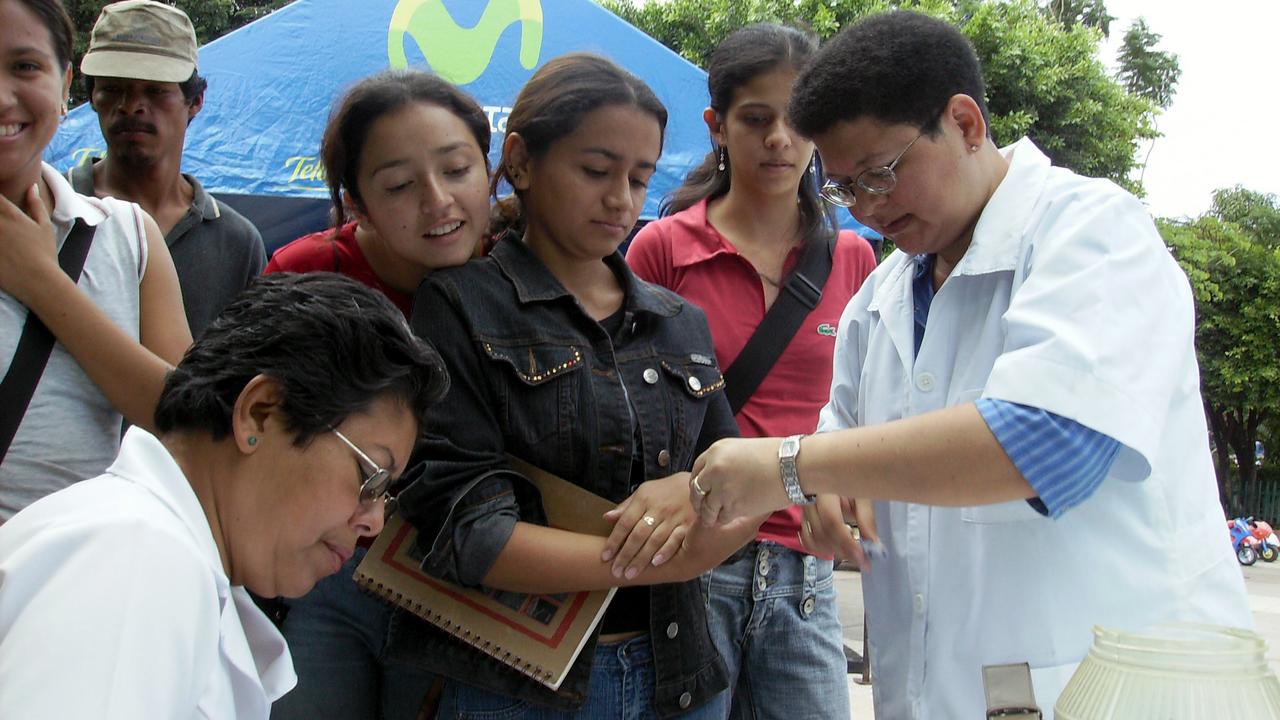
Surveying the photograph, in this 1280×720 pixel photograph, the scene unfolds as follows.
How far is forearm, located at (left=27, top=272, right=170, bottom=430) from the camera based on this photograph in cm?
186

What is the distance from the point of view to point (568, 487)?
1862 mm

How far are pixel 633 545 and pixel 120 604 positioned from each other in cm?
92

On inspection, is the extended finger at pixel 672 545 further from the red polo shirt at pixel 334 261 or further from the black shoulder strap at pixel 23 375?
the black shoulder strap at pixel 23 375

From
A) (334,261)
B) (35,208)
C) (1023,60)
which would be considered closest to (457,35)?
(334,261)

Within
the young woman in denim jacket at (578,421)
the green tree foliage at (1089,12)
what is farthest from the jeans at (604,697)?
the green tree foliage at (1089,12)

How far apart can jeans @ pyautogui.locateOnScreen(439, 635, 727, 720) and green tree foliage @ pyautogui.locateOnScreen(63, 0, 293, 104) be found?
1151 cm

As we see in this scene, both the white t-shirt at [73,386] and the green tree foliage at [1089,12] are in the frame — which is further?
the green tree foliage at [1089,12]

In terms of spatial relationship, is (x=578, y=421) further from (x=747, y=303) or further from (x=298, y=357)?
(x=747, y=303)

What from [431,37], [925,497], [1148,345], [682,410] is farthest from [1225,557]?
[431,37]

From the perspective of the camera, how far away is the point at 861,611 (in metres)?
7.92

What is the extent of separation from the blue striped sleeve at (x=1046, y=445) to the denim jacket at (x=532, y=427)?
0.65 metres

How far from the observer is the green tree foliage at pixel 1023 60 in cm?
1134

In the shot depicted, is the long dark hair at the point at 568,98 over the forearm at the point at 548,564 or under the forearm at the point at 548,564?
over

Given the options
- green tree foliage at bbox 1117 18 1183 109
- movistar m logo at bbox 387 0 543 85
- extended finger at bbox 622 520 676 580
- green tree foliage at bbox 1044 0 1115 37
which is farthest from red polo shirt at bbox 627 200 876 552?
green tree foliage at bbox 1117 18 1183 109
